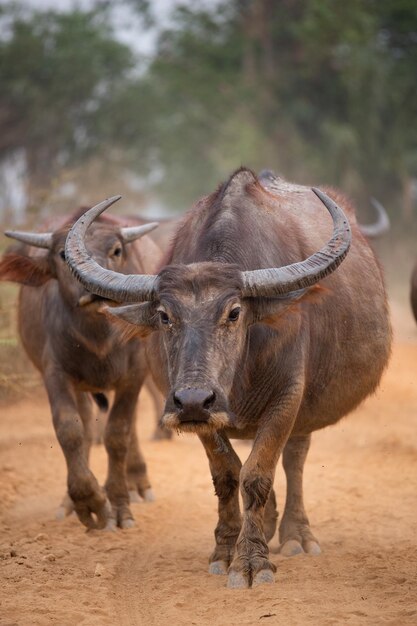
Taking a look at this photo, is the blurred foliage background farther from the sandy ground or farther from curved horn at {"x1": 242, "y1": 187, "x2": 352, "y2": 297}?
curved horn at {"x1": 242, "y1": 187, "x2": 352, "y2": 297}

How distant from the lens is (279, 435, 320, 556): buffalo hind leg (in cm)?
722

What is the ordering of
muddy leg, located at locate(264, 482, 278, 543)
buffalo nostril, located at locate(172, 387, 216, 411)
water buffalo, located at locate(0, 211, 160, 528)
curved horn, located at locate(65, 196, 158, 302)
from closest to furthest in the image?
buffalo nostril, located at locate(172, 387, 216, 411) < curved horn, located at locate(65, 196, 158, 302) < muddy leg, located at locate(264, 482, 278, 543) < water buffalo, located at locate(0, 211, 160, 528)

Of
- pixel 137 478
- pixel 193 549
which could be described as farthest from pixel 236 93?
pixel 193 549

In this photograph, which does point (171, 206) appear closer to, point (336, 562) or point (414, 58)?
point (414, 58)

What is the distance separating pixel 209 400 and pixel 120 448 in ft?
9.77

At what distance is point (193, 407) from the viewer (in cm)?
558

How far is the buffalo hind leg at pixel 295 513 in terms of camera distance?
7219mm

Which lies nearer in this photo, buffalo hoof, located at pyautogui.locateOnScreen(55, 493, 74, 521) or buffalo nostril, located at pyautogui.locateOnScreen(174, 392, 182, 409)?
buffalo nostril, located at pyautogui.locateOnScreen(174, 392, 182, 409)

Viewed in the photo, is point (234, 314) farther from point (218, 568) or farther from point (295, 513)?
point (295, 513)

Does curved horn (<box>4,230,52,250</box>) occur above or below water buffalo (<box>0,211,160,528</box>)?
above

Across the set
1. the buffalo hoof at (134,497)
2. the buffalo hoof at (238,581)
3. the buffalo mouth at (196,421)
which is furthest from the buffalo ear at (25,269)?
the buffalo hoof at (238,581)

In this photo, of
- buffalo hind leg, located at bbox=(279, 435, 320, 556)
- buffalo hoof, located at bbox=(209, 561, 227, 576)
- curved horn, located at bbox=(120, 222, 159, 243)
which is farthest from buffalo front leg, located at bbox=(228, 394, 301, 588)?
curved horn, located at bbox=(120, 222, 159, 243)

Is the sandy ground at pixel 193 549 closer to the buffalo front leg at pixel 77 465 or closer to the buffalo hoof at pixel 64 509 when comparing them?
the buffalo hoof at pixel 64 509

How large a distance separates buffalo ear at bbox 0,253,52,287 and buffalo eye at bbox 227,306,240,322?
2.72 meters
